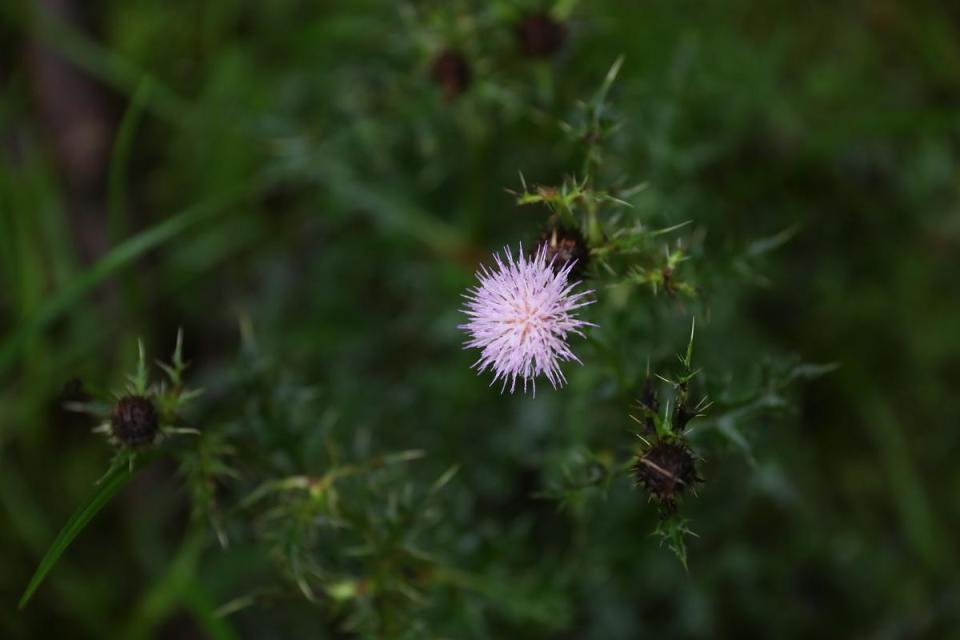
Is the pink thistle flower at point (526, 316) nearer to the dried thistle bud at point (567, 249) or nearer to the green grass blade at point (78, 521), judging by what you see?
the dried thistle bud at point (567, 249)

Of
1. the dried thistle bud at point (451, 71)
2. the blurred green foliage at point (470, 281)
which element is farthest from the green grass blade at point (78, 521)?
the dried thistle bud at point (451, 71)

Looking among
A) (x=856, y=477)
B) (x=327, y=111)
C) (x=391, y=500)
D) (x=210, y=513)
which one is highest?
(x=327, y=111)

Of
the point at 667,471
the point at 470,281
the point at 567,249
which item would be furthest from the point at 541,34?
the point at 667,471

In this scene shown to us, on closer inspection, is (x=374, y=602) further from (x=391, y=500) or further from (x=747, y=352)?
Answer: (x=747, y=352)

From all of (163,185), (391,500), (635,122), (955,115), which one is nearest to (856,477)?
(955,115)

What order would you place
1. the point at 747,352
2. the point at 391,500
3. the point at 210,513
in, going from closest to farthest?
the point at 210,513 → the point at 391,500 → the point at 747,352

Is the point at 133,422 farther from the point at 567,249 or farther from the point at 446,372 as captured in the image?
the point at 446,372

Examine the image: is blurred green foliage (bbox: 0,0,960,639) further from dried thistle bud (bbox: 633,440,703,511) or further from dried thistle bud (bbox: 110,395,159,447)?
dried thistle bud (bbox: 633,440,703,511)
